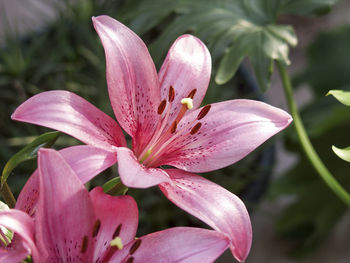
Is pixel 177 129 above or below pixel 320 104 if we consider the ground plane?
above

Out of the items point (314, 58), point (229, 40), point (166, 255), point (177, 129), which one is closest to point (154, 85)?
point (177, 129)

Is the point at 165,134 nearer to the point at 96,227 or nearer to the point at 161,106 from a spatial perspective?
the point at 161,106

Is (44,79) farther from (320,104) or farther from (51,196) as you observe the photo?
(51,196)

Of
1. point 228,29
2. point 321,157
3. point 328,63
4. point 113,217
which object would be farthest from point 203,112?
point 328,63

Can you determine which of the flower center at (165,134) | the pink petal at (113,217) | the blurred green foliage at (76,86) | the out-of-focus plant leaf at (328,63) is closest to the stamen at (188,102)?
the flower center at (165,134)

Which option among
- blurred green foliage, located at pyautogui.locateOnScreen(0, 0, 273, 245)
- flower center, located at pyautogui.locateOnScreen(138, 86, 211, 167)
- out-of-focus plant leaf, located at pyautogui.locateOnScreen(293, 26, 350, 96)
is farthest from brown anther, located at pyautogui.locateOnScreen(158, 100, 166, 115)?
out-of-focus plant leaf, located at pyautogui.locateOnScreen(293, 26, 350, 96)

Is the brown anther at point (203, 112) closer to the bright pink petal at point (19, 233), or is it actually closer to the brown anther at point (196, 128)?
the brown anther at point (196, 128)

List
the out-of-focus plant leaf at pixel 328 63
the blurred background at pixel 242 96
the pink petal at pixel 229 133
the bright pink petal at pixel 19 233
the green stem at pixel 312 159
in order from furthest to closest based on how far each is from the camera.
Result: the out-of-focus plant leaf at pixel 328 63 → the blurred background at pixel 242 96 → the green stem at pixel 312 159 → the pink petal at pixel 229 133 → the bright pink petal at pixel 19 233

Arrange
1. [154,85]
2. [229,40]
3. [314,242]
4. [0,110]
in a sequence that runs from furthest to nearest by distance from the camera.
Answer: [314,242] → [0,110] → [229,40] → [154,85]
